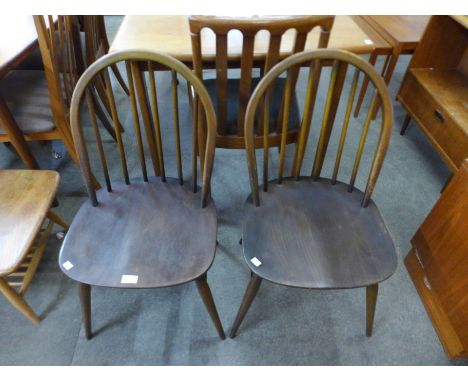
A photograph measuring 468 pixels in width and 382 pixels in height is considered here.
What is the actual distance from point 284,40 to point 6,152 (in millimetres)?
1638

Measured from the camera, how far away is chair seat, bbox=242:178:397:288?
32.6 inches

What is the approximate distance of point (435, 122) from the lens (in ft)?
5.03

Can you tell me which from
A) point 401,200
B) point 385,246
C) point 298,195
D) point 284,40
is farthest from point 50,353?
point 401,200

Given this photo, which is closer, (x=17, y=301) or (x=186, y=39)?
(x=17, y=301)

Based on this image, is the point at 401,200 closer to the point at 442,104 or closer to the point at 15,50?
the point at 442,104

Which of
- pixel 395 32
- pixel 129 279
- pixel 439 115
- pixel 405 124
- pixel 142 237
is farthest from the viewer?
pixel 405 124

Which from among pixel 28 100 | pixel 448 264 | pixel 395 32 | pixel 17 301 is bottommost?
pixel 17 301

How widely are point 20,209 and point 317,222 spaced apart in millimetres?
945

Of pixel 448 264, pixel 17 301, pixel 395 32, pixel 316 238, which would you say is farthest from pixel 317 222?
pixel 395 32

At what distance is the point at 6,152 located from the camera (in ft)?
5.80

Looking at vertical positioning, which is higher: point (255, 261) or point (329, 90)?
point (329, 90)

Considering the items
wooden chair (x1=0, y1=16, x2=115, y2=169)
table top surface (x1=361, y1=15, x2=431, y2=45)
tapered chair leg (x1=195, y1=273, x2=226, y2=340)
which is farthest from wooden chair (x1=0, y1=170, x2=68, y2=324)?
table top surface (x1=361, y1=15, x2=431, y2=45)

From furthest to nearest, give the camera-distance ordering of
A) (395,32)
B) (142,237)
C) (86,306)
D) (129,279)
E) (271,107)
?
(395,32), (271,107), (86,306), (142,237), (129,279)

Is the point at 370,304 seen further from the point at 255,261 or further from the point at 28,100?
the point at 28,100
